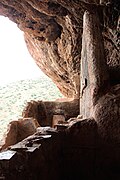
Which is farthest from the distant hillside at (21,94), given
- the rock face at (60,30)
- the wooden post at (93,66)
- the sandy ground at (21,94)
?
the wooden post at (93,66)

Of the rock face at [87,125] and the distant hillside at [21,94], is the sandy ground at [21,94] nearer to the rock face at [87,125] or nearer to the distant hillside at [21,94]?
the distant hillside at [21,94]

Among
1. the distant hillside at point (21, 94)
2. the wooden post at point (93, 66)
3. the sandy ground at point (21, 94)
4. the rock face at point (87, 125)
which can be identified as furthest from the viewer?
the distant hillside at point (21, 94)

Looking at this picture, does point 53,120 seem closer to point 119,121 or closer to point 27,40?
point 27,40

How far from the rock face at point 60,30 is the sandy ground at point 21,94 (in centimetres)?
1190

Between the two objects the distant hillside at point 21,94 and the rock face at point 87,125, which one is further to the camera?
the distant hillside at point 21,94

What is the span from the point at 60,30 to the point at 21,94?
708 inches

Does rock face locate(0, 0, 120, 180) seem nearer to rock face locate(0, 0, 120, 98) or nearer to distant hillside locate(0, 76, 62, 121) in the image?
rock face locate(0, 0, 120, 98)

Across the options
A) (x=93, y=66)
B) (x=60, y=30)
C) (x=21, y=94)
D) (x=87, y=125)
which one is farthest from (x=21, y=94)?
(x=87, y=125)

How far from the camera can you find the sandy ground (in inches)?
956

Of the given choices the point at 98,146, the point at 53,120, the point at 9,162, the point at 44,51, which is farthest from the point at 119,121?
the point at 44,51

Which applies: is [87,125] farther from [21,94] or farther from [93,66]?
[21,94]

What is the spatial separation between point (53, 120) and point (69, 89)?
3.09m

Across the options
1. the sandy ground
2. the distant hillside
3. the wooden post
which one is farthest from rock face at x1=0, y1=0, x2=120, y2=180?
the distant hillside

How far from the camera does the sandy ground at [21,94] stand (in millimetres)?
24281
